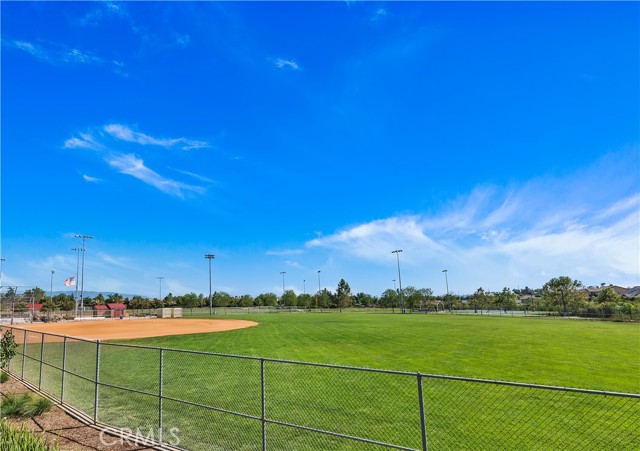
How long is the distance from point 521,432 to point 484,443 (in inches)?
50.5

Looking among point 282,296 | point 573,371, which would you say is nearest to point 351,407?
point 573,371

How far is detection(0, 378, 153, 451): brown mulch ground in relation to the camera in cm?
723

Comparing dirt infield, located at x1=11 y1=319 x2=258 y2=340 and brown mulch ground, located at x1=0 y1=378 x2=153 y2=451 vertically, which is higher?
brown mulch ground, located at x1=0 y1=378 x2=153 y2=451

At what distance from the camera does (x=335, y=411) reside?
30.6 feet

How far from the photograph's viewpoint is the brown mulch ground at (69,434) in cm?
723

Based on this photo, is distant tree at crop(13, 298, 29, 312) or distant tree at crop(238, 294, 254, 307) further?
distant tree at crop(238, 294, 254, 307)

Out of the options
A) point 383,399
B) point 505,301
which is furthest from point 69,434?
point 505,301

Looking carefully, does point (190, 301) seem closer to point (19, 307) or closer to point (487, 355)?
point (19, 307)

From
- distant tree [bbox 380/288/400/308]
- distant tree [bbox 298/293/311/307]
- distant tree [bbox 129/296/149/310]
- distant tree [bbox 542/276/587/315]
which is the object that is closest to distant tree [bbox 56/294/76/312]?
distant tree [bbox 129/296/149/310]

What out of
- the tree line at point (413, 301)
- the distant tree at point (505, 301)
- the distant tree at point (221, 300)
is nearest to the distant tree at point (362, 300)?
the tree line at point (413, 301)

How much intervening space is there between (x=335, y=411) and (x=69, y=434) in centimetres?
586

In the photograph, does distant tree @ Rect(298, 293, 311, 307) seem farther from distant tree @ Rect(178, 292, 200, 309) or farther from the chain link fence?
the chain link fence

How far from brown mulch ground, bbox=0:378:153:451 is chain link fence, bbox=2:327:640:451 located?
0.36m

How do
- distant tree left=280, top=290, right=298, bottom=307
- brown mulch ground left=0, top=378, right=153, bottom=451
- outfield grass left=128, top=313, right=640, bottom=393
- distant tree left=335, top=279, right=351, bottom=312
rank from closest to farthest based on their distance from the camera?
brown mulch ground left=0, top=378, right=153, bottom=451, outfield grass left=128, top=313, right=640, bottom=393, distant tree left=335, top=279, right=351, bottom=312, distant tree left=280, top=290, right=298, bottom=307
